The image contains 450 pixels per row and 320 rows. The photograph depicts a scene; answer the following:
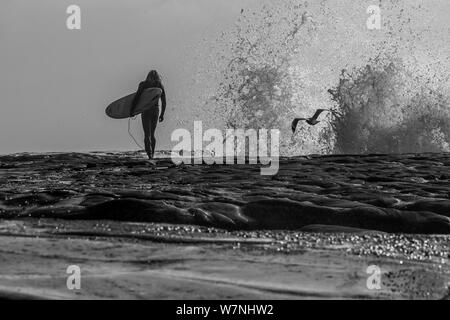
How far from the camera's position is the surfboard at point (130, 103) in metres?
20.1

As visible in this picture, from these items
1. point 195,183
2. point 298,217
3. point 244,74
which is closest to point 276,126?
point 244,74

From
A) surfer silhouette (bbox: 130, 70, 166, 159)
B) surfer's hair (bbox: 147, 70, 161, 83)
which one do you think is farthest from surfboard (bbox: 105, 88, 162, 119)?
surfer's hair (bbox: 147, 70, 161, 83)

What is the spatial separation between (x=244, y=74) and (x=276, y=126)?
2501mm

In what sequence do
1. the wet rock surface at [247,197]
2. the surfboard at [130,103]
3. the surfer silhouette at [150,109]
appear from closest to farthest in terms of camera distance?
the wet rock surface at [247,197] < the surfboard at [130,103] < the surfer silhouette at [150,109]

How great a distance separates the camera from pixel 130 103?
70.9 feet

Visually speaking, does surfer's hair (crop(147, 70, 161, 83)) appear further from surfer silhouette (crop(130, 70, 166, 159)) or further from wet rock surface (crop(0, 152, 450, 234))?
wet rock surface (crop(0, 152, 450, 234))

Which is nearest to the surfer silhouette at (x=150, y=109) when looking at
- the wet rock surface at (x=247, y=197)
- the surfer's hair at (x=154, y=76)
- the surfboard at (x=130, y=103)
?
the surfer's hair at (x=154, y=76)

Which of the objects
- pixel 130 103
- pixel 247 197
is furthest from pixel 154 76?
pixel 247 197

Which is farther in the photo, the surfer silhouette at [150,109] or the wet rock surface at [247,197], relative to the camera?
the surfer silhouette at [150,109]

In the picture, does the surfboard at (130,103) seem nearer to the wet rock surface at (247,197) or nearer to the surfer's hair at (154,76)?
the surfer's hair at (154,76)

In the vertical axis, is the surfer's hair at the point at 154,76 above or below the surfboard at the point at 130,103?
above

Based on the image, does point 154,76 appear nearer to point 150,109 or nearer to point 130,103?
point 150,109

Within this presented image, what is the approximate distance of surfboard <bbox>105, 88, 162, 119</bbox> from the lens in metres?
20.1

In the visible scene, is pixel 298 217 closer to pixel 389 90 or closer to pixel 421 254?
pixel 421 254
